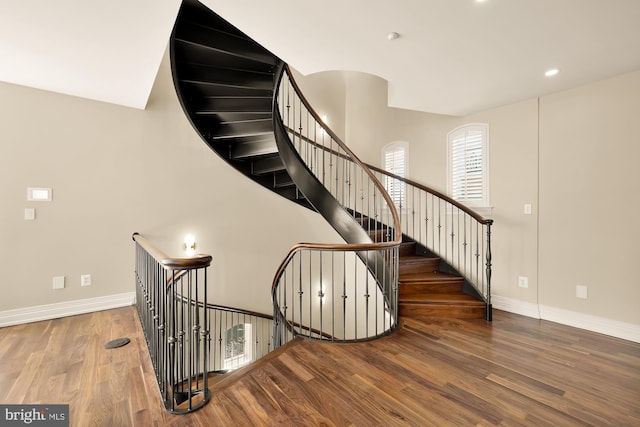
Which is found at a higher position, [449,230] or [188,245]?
[449,230]

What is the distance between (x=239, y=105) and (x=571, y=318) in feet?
14.8

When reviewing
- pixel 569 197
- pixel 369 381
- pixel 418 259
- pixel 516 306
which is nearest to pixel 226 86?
pixel 369 381

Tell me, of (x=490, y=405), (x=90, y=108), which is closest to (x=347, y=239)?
(x=490, y=405)

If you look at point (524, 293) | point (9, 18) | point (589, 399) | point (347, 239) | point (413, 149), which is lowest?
point (589, 399)

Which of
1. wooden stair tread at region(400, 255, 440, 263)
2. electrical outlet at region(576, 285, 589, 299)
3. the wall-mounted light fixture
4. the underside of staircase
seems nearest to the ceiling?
the underside of staircase

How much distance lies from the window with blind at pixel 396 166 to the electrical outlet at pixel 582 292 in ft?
8.16

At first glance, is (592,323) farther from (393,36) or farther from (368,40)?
(368,40)

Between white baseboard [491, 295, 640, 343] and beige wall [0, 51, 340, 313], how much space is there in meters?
3.52

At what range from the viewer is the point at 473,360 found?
8.21 ft

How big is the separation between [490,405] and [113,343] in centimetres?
308

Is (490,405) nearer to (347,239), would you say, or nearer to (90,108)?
(347,239)

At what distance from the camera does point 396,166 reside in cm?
548

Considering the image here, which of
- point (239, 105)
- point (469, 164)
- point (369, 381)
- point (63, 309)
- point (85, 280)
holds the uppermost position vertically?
point (239, 105)

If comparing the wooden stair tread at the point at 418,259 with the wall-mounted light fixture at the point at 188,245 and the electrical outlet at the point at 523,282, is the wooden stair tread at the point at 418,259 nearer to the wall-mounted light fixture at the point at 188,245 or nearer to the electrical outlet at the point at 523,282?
the electrical outlet at the point at 523,282
